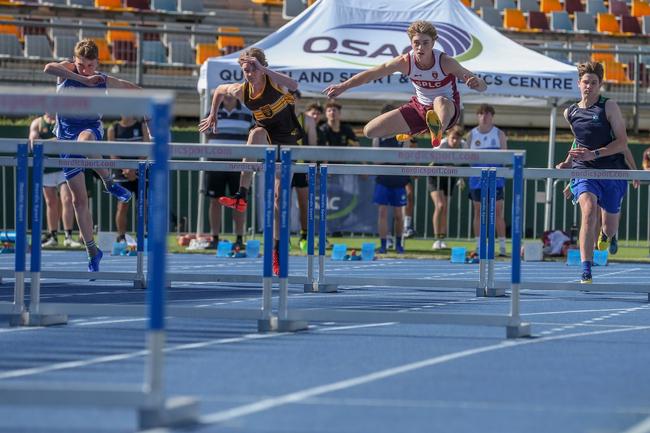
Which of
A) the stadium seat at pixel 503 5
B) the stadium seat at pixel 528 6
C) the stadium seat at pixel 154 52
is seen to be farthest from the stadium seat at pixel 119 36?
the stadium seat at pixel 528 6

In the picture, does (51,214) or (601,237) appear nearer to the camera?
(601,237)

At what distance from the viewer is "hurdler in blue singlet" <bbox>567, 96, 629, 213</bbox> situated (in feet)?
36.7

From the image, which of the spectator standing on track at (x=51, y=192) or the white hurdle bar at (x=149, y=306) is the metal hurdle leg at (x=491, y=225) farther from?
the spectator standing on track at (x=51, y=192)

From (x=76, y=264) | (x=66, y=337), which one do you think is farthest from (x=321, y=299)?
(x=76, y=264)

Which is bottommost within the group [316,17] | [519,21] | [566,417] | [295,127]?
[566,417]

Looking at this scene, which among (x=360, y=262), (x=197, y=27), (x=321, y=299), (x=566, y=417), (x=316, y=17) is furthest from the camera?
(x=197, y=27)

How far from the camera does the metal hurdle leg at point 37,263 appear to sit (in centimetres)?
778

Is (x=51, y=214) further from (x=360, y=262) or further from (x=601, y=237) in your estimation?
(x=601, y=237)

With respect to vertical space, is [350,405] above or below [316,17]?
below

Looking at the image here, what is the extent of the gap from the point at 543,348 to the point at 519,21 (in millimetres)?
23002

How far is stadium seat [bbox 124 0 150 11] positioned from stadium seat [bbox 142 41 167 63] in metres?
3.77

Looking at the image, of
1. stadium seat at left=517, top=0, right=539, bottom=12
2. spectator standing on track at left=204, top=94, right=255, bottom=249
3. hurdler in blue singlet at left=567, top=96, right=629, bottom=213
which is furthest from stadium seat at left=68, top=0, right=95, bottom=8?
hurdler in blue singlet at left=567, top=96, right=629, bottom=213

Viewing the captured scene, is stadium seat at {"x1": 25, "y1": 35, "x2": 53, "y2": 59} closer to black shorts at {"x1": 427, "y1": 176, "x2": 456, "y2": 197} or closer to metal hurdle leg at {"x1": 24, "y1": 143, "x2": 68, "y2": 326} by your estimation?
black shorts at {"x1": 427, "y1": 176, "x2": 456, "y2": 197}

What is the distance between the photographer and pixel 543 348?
7094mm
